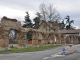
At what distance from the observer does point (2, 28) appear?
1251 inches

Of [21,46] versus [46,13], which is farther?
[46,13]

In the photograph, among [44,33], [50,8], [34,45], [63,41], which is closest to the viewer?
[34,45]

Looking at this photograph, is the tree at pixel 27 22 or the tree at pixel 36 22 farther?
the tree at pixel 36 22

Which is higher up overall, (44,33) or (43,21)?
(43,21)

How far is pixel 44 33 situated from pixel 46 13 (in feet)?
90.3

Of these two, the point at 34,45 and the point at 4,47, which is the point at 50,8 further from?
the point at 4,47

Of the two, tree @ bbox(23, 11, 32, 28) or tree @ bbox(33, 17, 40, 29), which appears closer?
tree @ bbox(23, 11, 32, 28)

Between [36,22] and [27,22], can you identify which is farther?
[36,22]

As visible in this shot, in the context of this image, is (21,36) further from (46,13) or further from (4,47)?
(46,13)

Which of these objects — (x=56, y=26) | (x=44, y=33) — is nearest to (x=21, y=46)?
(x=44, y=33)

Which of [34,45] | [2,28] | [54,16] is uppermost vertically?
[54,16]

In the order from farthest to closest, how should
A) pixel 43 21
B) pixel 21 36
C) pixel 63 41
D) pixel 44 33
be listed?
pixel 43 21 → pixel 63 41 → pixel 44 33 → pixel 21 36

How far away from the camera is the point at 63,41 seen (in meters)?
62.3

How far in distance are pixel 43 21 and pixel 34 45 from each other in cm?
Result: 3764
